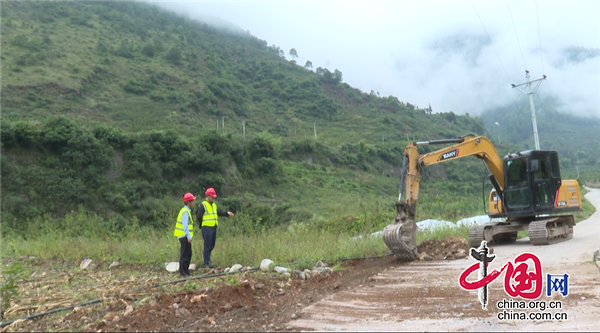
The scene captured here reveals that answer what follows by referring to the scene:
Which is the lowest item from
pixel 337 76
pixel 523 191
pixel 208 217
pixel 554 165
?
pixel 208 217

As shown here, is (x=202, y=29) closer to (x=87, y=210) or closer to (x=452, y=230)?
(x=87, y=210)

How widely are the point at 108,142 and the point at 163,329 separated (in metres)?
31.0

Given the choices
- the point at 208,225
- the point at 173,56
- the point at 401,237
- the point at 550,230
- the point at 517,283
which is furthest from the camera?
the point at 173,56

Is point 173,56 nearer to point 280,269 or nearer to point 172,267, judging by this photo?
point 172,267

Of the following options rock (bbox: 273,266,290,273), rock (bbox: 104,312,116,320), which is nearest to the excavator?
rock (bbox: 273,266,290,273)

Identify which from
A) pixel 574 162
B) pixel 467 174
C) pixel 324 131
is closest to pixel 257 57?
pixel 324 131

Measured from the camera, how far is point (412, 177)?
980 centimetres

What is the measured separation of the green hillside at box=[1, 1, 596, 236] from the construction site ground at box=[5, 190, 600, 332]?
17.3 ft

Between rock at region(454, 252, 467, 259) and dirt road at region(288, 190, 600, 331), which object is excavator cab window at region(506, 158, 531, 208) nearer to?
rock at region(454, 252, 467, 259)

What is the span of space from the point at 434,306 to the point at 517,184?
7736 millimetres

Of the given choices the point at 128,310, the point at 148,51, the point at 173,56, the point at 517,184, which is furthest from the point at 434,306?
the point at 173,56

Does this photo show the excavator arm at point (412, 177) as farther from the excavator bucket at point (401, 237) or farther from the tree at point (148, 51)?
the tree at point (148, 51)

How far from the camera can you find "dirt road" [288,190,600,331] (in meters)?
4.47

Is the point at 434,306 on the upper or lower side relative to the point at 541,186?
lower
